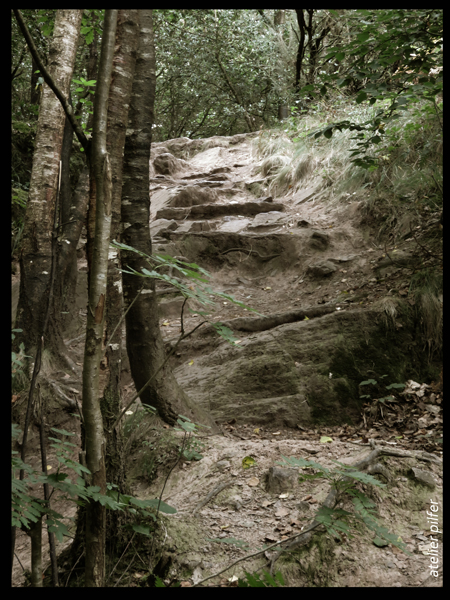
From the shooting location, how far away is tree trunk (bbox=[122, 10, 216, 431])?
101 inches

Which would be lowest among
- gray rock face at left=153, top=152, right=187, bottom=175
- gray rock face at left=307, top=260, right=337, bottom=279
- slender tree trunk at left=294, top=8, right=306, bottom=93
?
gray rock face at left=307, top=260, right=337, bottom=279

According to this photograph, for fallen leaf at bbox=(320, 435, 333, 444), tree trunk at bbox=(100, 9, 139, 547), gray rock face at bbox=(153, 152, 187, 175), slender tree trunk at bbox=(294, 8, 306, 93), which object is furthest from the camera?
gray rock face at bbox=(153, 152, 187, 175)

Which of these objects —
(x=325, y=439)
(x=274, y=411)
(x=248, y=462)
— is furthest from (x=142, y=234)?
(x=325, y=439)

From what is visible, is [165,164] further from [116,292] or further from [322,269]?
[116,292]

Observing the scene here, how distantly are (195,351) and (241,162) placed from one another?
6294mm

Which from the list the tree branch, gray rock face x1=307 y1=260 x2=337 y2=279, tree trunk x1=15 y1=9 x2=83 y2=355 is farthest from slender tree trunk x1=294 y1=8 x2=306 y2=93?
the tree branch

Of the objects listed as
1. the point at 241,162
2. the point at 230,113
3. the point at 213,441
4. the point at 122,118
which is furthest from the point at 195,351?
the point at 230,113

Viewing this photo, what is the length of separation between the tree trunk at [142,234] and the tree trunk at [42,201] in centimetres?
137

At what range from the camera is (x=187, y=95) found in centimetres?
790

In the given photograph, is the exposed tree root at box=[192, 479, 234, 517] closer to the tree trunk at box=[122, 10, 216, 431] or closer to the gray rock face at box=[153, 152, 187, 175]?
the tree trunk at box=[122, 10, 216, 431]

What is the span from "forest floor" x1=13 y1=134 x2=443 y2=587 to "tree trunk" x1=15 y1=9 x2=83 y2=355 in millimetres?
721

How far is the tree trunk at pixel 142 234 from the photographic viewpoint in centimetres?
258

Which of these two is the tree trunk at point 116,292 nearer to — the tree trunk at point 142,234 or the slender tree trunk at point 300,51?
the tree trunk at point 142,234

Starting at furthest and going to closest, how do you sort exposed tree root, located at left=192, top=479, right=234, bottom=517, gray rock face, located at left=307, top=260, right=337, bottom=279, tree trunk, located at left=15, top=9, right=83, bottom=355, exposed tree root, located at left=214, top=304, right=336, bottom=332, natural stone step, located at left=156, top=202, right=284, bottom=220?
natural stone step, located at left=156, top=202, right=284, bottom=220 → gray rock face, located at left=307, top=260, right=337, bottom=279 → exposed tree root, located at left=214, top=304, right=336, bottom=332 → tree trunk, located at left=15, top=9, right=83, bottom=355 → exposed tree root, located at left=192, top=479, right=234, bottom=517
